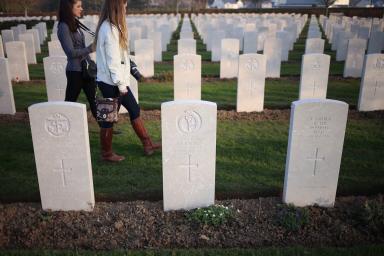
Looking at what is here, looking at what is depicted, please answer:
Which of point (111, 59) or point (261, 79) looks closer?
point (111, 59)

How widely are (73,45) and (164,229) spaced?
2862mm

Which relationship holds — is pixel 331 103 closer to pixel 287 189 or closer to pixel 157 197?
pixel 287 189

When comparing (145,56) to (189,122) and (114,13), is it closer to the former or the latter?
(114,13)

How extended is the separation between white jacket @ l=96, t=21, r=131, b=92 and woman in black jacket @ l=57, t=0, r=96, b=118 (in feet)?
1.29

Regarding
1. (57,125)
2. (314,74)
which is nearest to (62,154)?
(57,125)

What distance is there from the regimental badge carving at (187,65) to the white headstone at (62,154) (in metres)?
3.86

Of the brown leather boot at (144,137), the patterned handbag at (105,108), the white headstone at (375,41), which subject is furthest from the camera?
the white headstone at (375,41)

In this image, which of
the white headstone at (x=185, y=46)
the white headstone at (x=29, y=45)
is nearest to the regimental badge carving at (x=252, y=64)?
the white headstone at (x=185, y=46)

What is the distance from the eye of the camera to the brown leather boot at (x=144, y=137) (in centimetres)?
480

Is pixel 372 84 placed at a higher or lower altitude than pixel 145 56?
lower

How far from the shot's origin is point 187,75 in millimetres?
7160

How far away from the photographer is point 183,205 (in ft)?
12.6

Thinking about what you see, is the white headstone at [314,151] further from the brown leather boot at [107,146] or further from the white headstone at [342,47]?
the white headstone at [342,47]

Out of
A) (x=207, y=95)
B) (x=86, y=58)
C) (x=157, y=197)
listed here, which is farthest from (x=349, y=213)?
(x=207, y=95)
